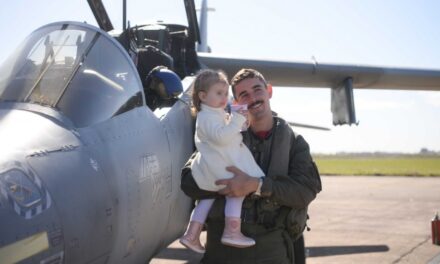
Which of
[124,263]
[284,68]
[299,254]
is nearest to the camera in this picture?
[124,263]

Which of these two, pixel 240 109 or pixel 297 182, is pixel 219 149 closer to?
pixel 240 109

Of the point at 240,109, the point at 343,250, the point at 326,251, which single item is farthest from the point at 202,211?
the point at 343,250

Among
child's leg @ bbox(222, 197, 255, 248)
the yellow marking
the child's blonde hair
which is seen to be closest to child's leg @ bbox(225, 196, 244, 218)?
child's leg @ bbox(222, 197, 255, 248)

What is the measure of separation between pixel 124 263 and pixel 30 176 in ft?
4.27

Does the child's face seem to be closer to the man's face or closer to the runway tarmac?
the man's face

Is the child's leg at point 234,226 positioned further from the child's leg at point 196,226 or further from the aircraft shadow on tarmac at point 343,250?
the aircraft shadow on tarmac at point 343,250

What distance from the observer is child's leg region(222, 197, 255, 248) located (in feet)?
10.2

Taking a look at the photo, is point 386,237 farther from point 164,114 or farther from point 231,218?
point 231,218

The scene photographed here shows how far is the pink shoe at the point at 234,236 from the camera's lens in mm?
3090

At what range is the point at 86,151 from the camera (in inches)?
137

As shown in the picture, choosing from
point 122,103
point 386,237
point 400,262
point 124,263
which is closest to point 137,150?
point 122,103

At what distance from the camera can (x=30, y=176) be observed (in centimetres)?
289

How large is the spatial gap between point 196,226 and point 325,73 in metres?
9.09

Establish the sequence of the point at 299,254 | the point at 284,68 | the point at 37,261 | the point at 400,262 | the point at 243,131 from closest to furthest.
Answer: the point at 37,261, the point at 243,131, the point at 299,254, the point at 400,262, the point at 284,68
